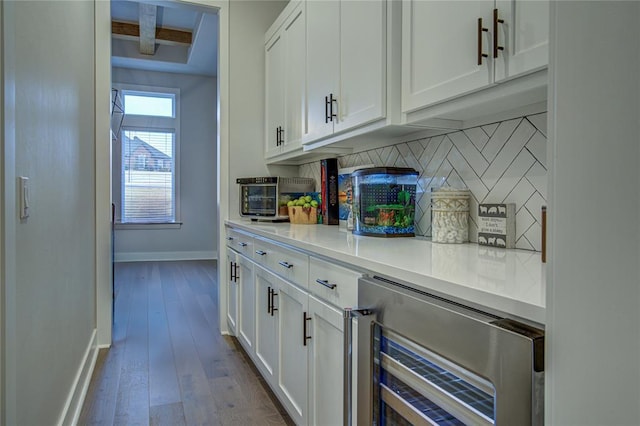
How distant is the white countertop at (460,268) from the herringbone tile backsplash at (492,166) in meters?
0.16

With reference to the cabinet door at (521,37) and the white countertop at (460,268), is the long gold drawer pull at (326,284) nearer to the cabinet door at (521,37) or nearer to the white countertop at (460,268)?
the white countertop at (460,268)

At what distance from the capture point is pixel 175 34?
5891 mm

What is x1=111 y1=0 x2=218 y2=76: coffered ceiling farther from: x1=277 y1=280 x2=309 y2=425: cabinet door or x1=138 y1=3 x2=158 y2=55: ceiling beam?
x1=277 y1=280 x2=309 y2=425: cabinet door

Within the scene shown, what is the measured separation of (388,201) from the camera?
1.90m

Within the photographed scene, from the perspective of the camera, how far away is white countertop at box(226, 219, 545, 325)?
0.77 m

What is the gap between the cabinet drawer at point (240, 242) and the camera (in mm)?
2588

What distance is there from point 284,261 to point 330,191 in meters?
0.90

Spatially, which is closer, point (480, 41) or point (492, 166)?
point (480, 41)

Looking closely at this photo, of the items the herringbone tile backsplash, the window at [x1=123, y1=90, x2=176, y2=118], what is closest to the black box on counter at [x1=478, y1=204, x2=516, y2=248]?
the herringbone tile backsplash

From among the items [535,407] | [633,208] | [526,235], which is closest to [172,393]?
[526,235]

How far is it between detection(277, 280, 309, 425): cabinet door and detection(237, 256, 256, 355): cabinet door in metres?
0.54

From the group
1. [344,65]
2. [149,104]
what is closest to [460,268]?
[344,65]

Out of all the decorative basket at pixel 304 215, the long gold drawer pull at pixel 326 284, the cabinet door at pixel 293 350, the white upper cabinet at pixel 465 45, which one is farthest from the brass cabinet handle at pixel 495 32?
the decorative basket at pixel 304 215

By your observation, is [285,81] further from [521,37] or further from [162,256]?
[162,256]
